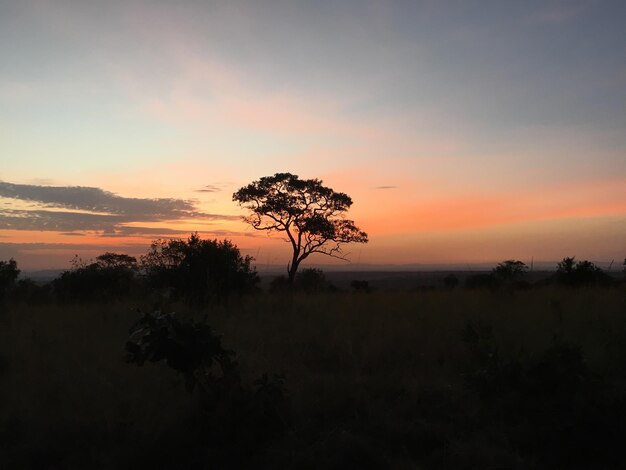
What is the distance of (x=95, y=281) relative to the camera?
18.8 meters

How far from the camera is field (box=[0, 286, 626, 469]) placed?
432cm

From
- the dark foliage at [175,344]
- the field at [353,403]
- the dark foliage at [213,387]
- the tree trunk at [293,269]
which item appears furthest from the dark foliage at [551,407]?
the tree trunk at [293,269]

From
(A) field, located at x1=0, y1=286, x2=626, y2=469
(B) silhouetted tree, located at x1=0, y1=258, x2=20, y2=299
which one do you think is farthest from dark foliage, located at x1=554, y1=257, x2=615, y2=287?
(B) silhouetted tree, located at x1=0, y1=258, x2=20, y2=299

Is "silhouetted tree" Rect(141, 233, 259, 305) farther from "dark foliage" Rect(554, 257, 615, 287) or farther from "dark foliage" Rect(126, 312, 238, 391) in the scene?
"dark foliage" Rect(554, 257, 615, 287)

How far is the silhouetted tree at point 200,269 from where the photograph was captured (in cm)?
1273

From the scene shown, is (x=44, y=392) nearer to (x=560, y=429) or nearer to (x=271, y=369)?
(x=271, y=369)

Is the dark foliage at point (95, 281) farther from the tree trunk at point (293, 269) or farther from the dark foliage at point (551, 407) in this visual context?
the dark foliage at point (551, 407)

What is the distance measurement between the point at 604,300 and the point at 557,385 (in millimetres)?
7072

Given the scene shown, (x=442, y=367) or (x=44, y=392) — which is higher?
(x=442, y=367)

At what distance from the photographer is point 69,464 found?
441cm

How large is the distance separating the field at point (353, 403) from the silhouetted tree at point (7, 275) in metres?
9.55

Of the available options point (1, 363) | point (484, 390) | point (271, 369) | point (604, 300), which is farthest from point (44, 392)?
point (604, 300)

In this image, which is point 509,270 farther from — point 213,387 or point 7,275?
point 7,275

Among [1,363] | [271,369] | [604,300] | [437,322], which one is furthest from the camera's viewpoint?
[604,300]
